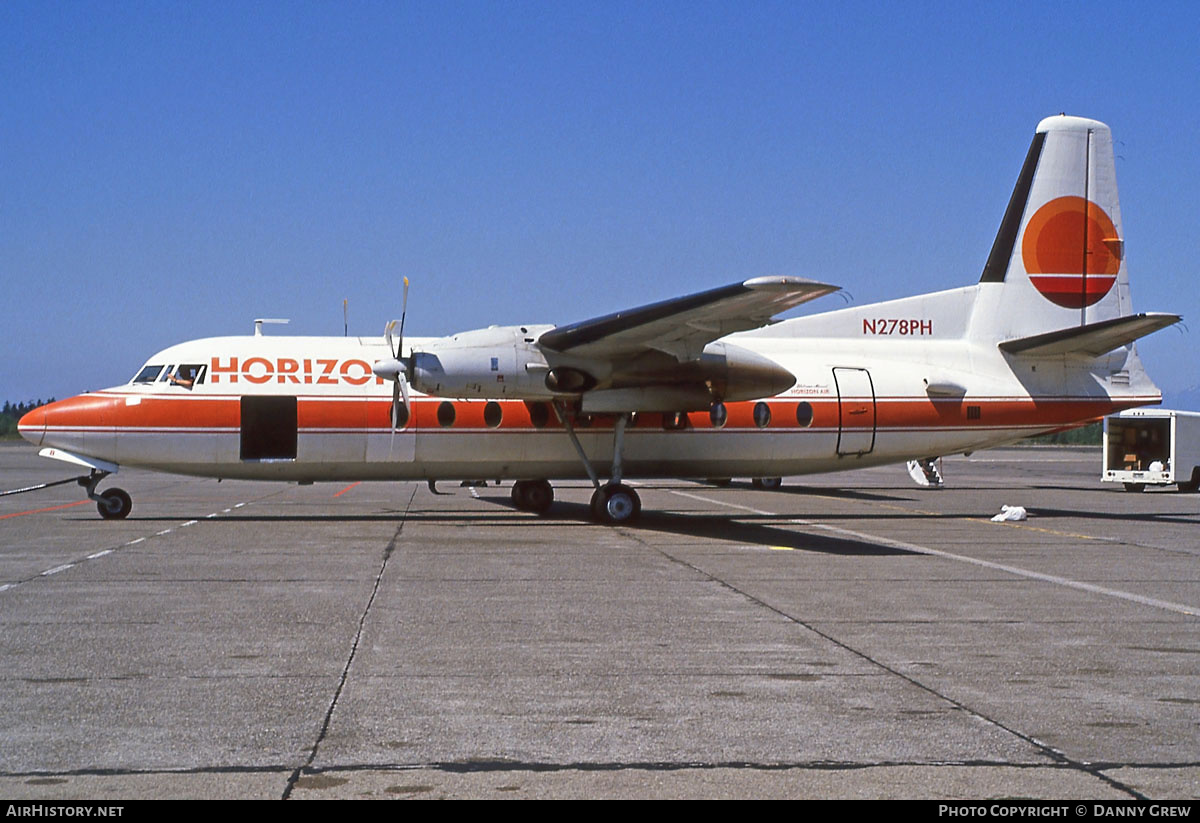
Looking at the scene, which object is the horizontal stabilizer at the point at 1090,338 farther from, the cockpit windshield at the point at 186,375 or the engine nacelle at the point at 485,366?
the cockpit windshield at the point at 186,375

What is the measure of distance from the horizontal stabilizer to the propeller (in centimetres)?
1117

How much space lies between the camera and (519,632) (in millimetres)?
8688

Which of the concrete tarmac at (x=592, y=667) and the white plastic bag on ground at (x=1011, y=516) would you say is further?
the white plastic bag on ground at (x=1011, y=516)

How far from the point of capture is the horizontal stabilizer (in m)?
18.6

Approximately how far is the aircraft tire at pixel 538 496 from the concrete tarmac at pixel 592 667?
4783 millimetres

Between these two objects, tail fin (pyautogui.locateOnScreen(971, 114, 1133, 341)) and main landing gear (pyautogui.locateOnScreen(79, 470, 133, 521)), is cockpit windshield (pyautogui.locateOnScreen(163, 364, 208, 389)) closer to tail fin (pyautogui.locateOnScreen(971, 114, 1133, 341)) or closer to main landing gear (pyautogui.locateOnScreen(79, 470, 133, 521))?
main landing gear (pyautogui.locateOnScreen(79, 470, 133, 521))

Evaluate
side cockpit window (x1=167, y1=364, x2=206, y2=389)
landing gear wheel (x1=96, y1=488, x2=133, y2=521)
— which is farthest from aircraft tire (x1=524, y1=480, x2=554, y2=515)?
landing gear wheel (x1=96, y1=488, x2=133, y2=521)

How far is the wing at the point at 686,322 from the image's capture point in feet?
46.8

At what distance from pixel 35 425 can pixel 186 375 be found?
2.45 metres

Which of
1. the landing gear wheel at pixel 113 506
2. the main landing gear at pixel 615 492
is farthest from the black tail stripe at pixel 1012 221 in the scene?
the landing gear wheel at pixel 113 506

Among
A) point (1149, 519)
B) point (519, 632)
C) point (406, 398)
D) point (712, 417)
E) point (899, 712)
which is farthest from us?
point (1149, 519)
